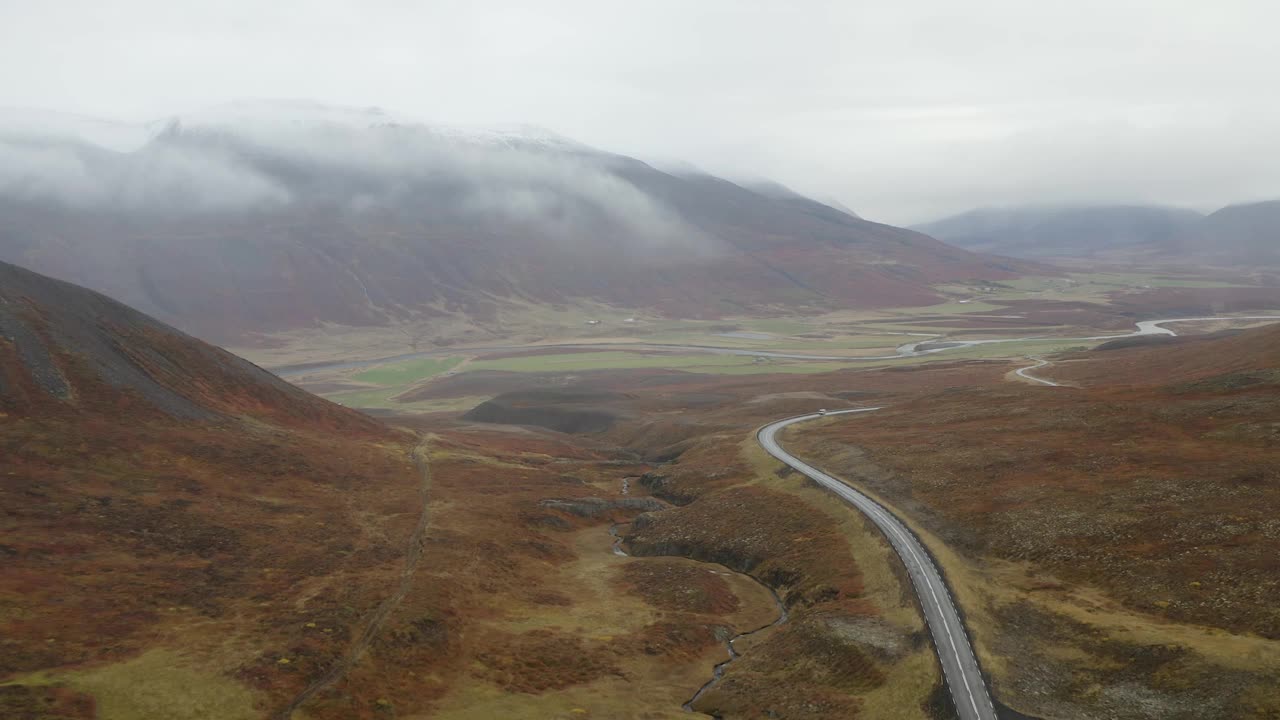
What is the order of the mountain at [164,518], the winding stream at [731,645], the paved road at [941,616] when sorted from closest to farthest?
the paved road at [941,616], the mountain at [164,518], the winding stream at [731,645]

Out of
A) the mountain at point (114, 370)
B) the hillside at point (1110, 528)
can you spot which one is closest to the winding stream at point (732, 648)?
the hillside at point (1110, 528)

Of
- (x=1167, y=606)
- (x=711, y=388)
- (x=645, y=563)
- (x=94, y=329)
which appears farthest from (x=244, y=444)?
(x=711, y=388)

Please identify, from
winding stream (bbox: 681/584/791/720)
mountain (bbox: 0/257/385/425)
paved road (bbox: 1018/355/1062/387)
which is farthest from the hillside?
mountain (bbox: 0/257/385/425)

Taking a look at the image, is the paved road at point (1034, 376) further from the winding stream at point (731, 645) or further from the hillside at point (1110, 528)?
the winding stream at point (731, 645)

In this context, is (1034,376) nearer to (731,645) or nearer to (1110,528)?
(1110,528)

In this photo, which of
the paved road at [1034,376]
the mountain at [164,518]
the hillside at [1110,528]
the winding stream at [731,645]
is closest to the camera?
the hillside at [1110,528]
